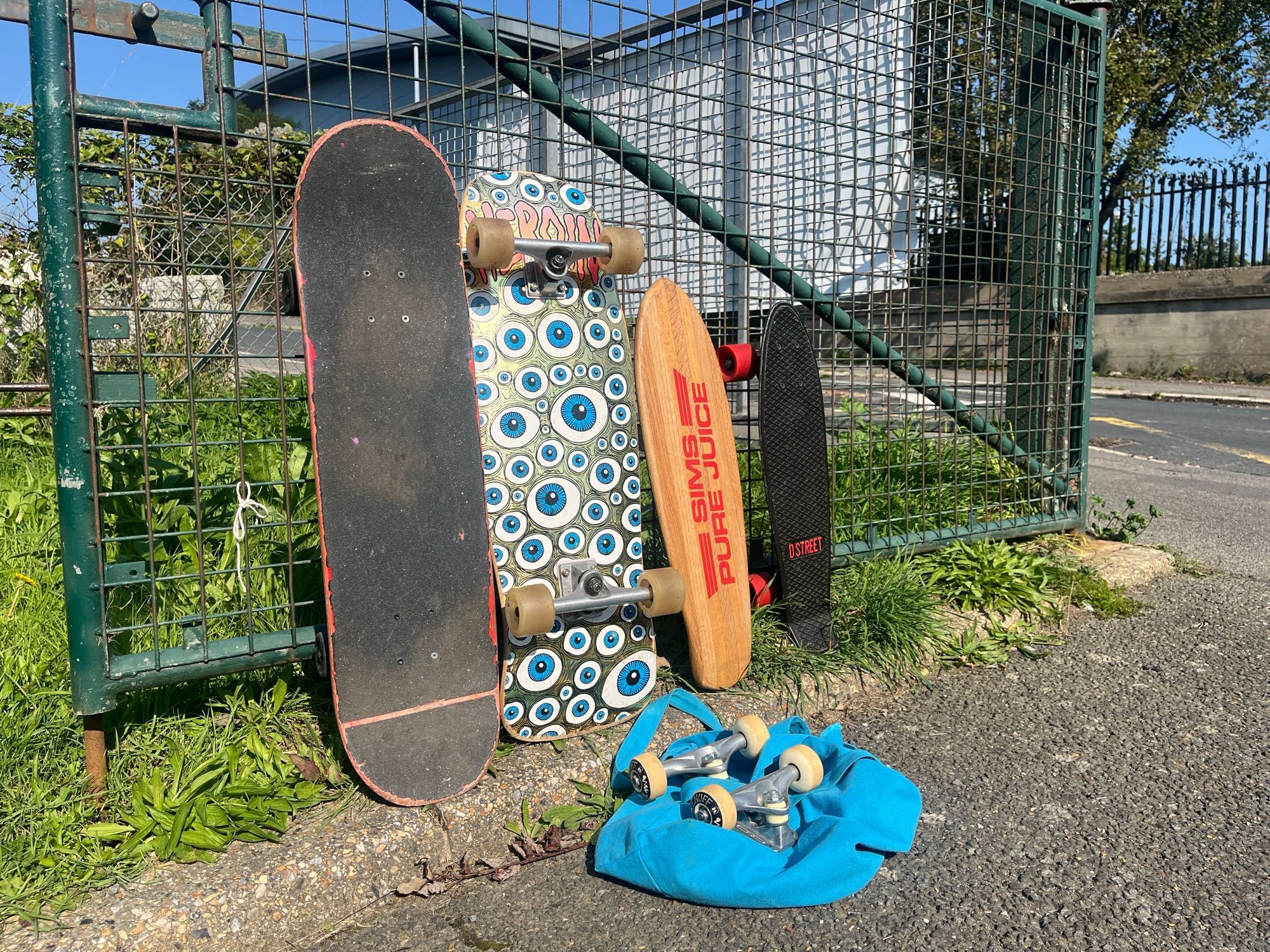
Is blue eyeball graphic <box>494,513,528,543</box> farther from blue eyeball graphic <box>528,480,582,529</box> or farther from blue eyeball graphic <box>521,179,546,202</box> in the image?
blue eyeball graphic <box>521,179,546,202</box>

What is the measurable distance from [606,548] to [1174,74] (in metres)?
15.3

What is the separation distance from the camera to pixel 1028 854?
197 cm

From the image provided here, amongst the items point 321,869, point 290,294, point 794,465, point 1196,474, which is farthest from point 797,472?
point 1196,474

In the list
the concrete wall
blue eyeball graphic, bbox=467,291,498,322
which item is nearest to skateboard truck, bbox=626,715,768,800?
blue eyeball graphic, bbox=467,291,498,322

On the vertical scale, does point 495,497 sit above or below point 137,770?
above

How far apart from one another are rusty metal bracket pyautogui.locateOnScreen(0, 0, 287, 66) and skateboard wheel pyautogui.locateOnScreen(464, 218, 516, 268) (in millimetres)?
569

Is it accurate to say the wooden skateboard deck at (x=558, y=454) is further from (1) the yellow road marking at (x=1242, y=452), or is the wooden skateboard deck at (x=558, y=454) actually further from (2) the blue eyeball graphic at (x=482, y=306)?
(1) the yellow road marking at (x=1242, y=452)

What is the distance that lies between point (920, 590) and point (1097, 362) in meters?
13.1

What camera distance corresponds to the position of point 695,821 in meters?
1.87

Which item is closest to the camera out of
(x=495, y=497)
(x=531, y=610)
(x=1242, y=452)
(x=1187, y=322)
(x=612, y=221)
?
(x=531, y=610)

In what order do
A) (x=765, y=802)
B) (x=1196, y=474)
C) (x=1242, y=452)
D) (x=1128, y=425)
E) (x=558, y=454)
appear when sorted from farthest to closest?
(x=1128, y=425)
(x=1242, y=452)
(x=1196, y=474)
(x=558, y=454)
(x=765, y=802)

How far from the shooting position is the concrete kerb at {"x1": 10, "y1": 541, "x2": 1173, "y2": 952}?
1.64 meters

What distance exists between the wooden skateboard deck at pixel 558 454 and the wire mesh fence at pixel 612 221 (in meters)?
0.29

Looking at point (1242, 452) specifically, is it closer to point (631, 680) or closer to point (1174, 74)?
point (631, 680)
